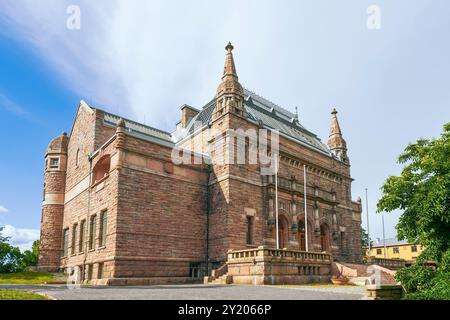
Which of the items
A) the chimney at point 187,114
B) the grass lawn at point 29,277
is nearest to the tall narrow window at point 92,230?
the grass lawn at point 29,277

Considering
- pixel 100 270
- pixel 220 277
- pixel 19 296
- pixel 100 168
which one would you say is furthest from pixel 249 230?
pixel 19 296

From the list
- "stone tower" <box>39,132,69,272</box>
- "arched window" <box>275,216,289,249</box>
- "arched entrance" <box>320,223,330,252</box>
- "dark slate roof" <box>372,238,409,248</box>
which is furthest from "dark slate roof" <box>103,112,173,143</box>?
"dark slate roof" <box>372,238,409,248</box>

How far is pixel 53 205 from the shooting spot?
1453 inches

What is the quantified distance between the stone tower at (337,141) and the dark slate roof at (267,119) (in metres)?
1.05

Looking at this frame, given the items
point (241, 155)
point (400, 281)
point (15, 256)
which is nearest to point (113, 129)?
point (241, 155)

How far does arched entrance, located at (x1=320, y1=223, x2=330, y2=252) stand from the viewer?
119 feet

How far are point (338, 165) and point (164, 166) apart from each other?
71.2 ft

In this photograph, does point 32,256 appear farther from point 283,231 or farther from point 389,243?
point 389,243

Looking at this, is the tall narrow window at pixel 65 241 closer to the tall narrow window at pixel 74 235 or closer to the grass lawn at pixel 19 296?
the tall narrow window at pixel 74 235

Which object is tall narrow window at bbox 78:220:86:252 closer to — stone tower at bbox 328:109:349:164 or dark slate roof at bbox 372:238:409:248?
stone tower at bbox 328:109:349:164

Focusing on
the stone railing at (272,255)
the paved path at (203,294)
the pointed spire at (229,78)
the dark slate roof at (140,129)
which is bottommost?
the paved path at (203,294)

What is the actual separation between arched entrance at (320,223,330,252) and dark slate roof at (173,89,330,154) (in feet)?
28.3

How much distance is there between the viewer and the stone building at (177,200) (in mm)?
25594

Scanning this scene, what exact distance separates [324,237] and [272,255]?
15.1 metres
